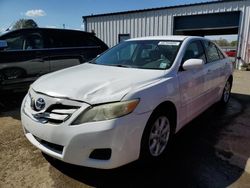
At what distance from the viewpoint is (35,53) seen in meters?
5.57

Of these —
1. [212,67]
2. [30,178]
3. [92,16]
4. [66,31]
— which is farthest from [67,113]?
[92,16]

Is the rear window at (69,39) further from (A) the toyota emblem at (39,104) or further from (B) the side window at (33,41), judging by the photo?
(A) the toyota emblem at (39,104)

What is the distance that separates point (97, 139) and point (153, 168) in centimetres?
94

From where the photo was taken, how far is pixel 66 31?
643 centimetres

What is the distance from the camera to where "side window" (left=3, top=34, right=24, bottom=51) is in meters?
5.32

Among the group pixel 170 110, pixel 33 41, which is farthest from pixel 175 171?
pixel 33 41

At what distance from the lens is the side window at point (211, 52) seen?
14.7 ft

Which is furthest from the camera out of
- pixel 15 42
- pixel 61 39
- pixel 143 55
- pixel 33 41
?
pixel 61 39

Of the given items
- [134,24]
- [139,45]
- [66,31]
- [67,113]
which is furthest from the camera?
[134,24]

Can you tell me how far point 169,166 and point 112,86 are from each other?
3.91ft

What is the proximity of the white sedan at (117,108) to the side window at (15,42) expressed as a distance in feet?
8.97

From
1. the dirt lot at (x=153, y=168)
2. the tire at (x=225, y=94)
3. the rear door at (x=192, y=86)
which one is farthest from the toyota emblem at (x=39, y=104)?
the tire at (x=225, y=94)

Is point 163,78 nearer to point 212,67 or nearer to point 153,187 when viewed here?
point 153,187

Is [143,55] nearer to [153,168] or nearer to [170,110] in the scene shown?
[170,110]
